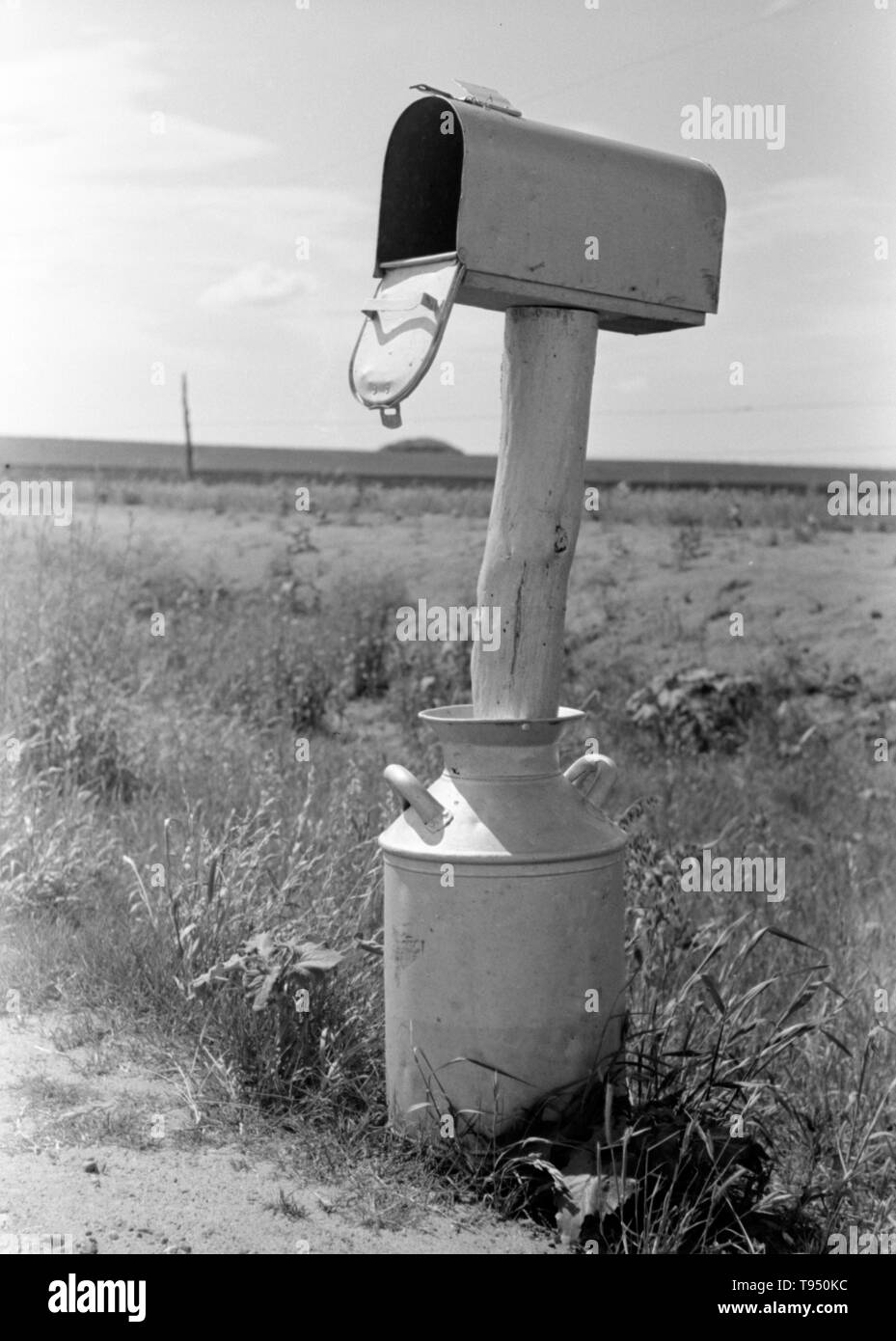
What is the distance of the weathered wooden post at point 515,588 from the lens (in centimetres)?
329

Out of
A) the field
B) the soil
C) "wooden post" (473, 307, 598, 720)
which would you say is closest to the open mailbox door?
"wooden post" (473, 307, 598, 720)

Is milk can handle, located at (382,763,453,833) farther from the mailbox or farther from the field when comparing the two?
the mailbox

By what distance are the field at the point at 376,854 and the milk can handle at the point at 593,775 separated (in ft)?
1.69

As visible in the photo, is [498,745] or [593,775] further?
[593,775]

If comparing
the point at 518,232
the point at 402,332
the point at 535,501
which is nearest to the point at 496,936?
the point at 535,501

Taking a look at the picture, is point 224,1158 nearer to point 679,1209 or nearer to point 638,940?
point 679,1209

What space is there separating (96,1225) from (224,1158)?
0.38 metres

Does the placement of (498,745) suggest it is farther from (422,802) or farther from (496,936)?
(496,936)

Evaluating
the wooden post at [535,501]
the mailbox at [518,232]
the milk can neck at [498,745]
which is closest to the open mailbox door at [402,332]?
Result: the mailbox at [518,232]

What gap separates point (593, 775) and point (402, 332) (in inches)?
50.0

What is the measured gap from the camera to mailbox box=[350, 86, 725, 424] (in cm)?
323

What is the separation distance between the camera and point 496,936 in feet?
10.8

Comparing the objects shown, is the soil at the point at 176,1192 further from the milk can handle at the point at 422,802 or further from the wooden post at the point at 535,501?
the wooden post at the point at 535,501

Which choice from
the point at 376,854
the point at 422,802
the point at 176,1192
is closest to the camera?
the point at 176,1192
